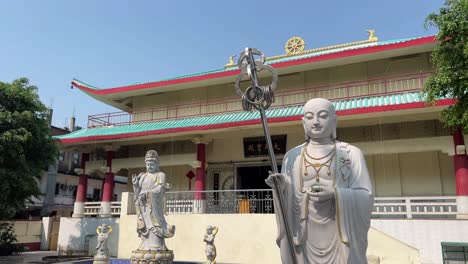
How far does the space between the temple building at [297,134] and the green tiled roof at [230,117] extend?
56 mm

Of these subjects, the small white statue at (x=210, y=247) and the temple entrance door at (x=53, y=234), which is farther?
the temple entrance door at (x=53, y=234)

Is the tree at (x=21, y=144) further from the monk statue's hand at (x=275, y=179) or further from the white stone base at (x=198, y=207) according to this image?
the monk statue's hand at (x=275, y=179)

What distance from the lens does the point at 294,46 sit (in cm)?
1842

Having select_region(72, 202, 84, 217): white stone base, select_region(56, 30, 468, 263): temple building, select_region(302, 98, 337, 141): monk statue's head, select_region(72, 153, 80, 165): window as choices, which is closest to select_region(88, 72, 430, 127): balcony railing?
select_region(56, 30, 468, 263): temple building

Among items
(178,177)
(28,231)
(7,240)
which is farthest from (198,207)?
(28,231)

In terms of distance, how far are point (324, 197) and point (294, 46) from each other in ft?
51.6

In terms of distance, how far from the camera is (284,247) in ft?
12.2

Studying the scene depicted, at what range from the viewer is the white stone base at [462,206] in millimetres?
11164

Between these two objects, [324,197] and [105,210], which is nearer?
[324,197]

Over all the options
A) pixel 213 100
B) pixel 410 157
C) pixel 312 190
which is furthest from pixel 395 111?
pixel 312 190

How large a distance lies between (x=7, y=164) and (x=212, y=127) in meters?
7.17

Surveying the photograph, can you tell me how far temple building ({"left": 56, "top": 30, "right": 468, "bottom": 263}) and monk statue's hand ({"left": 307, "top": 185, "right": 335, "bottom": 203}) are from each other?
28.4 ft

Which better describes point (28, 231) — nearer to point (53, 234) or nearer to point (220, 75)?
point (53, 234)

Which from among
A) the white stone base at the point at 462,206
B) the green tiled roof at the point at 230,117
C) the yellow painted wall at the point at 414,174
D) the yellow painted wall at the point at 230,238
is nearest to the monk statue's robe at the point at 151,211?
the yellow painted wall at the point at 230,238
